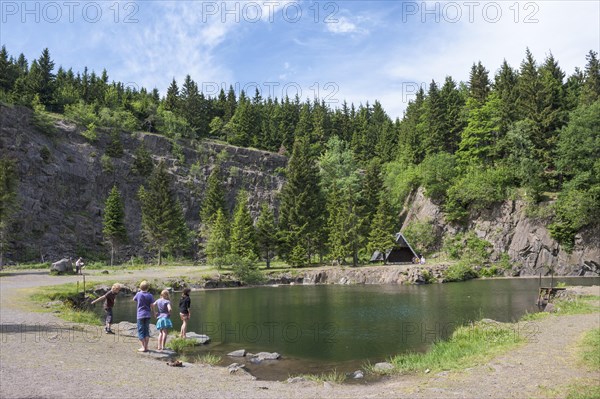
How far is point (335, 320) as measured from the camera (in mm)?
23516

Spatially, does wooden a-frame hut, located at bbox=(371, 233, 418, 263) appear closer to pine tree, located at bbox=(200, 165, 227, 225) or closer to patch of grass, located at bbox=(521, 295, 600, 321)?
pine tree, located at bbox=(200, 165, 227, 225)

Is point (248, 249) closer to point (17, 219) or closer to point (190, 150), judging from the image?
point (17, 219)

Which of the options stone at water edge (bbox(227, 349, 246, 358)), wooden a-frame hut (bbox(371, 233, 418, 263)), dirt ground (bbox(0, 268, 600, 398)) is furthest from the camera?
wooden a-frame hut (bbox(371, 233, 418, 263))

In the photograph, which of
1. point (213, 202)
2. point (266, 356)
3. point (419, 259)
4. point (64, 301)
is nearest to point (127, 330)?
point (266, 356)

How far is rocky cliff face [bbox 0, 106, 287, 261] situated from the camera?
60.9 m

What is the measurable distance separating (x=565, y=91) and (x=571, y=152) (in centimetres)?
1718

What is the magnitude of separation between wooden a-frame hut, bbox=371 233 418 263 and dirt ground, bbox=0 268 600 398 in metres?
44.4

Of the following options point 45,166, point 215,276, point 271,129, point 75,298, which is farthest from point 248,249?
point 271,129

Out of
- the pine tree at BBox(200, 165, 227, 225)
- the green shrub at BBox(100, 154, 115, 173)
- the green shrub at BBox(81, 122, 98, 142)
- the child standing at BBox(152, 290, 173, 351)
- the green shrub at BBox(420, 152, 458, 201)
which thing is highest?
the green shrub at BBox(81, 122, 98, 142)

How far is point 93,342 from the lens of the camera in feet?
48.2

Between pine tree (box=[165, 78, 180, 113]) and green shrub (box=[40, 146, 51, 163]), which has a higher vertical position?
pine tree (box=[165, 78, 180, 113])

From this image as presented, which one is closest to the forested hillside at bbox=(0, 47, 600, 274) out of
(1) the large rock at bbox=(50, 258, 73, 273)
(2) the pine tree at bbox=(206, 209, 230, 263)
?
(2) the pine tree at bbox=(206, 209, 230, 263)

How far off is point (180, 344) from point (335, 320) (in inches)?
384

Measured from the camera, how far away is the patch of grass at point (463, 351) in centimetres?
1260
